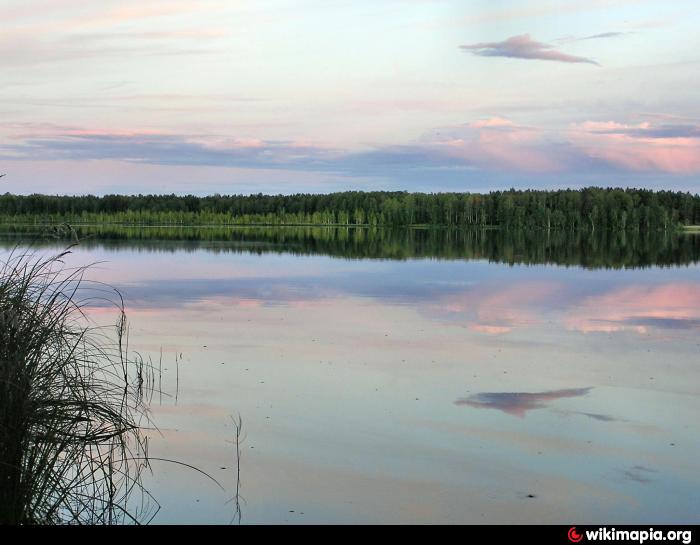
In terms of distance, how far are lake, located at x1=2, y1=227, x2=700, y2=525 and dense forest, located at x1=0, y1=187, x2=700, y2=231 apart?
3590 inches

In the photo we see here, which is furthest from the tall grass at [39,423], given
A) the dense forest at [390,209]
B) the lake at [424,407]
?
the dense forest at [390,209]

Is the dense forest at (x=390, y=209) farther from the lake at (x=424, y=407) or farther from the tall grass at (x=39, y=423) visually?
the tall grass at (x=39, y=423)

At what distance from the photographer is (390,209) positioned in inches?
4872

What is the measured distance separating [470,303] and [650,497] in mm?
12731

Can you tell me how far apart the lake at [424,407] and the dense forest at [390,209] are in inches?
3590

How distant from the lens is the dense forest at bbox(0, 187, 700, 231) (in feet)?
357

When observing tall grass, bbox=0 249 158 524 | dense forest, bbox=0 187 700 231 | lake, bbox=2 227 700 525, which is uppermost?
dense forest, bbox=0 187 700 231

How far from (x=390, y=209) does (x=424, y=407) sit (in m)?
116

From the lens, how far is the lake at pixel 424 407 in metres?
6.20
